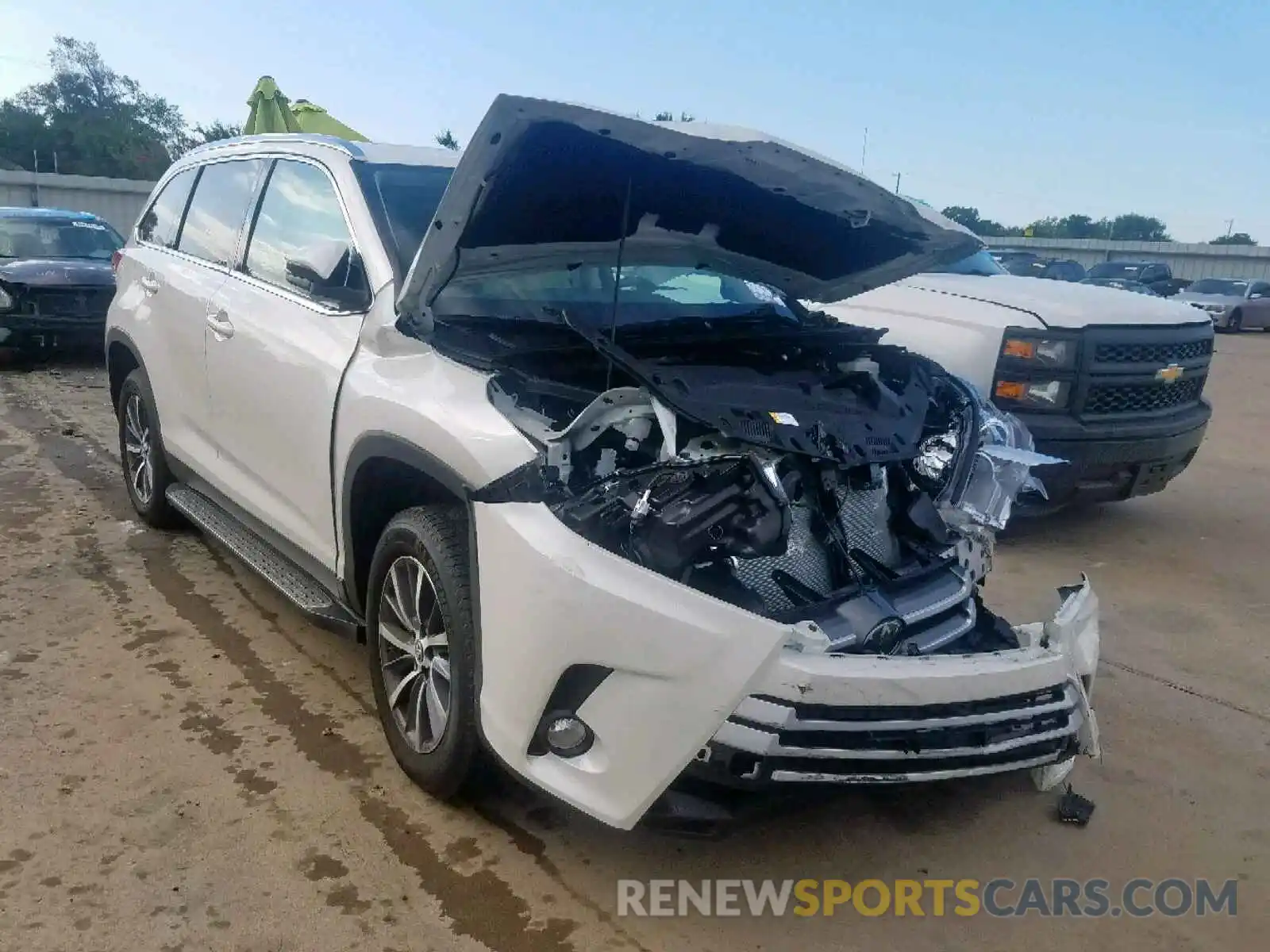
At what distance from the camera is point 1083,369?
5.54 metres

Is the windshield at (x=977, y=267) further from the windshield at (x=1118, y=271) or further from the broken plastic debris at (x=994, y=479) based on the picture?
the windshield at (x=1118, y=271)

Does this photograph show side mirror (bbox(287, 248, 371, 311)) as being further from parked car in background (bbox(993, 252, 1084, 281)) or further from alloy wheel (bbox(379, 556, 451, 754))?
parked car in background (bbox(993, 252, 1084, 281))

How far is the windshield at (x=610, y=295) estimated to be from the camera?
10.9ft

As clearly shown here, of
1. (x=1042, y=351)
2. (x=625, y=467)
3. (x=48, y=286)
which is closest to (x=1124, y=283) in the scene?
(x=1042, y=351)

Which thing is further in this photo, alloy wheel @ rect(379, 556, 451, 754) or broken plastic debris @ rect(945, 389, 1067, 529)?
broken plastic debris @ rect(945, 389, 1067, 529)

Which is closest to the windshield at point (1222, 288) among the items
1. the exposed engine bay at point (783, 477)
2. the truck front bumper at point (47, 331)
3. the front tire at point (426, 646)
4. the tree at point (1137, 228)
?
the truck front bumper at point (47, 331)

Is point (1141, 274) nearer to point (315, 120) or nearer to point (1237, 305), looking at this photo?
point (1237, 305)

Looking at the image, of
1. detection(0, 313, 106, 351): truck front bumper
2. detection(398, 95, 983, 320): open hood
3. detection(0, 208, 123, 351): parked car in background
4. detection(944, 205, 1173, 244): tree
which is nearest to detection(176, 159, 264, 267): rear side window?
detection(398, 95, 983, 320): open hood

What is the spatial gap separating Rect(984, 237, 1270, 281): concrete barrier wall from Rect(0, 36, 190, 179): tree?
40.3 meters

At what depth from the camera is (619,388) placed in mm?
2668

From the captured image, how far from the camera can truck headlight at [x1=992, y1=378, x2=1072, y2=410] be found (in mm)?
5527

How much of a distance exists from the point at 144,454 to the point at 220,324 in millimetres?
1587

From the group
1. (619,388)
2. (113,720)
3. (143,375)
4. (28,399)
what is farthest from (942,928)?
(28,399)

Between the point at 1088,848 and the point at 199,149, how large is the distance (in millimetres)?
4913
